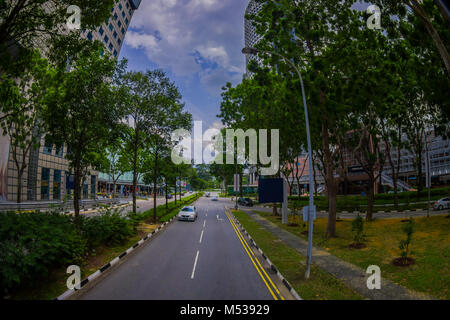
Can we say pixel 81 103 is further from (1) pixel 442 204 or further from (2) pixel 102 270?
(1) pixel 442 204

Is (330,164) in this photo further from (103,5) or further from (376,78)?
(103,5)

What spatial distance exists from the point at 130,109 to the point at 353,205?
30.3m

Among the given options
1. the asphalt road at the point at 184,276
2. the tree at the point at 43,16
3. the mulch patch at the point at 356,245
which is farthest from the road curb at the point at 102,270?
the mulch patch at the point at 356,245

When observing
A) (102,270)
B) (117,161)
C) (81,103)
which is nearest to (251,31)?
(117,161)

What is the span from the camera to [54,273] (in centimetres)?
877

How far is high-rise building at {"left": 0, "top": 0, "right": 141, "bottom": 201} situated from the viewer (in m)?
30.1

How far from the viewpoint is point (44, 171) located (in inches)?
1617

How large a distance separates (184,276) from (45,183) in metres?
41.9

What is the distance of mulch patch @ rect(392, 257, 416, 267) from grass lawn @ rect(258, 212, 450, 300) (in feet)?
0.54

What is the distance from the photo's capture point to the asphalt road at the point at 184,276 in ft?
24.5

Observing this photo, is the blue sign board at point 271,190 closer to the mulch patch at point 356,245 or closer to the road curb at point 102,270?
the mulch patch at point 356,245

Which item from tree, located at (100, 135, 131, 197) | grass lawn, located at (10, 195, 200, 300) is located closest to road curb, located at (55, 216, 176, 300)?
grass lawn, located at (10, 195, 200, 300)

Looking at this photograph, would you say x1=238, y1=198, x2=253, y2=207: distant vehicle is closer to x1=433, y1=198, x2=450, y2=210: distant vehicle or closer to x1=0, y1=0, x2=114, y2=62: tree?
x1=433, y1=198, x2=450, y2=210: distant vehicle

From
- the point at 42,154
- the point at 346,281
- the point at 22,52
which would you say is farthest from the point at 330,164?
the point at 42,154
